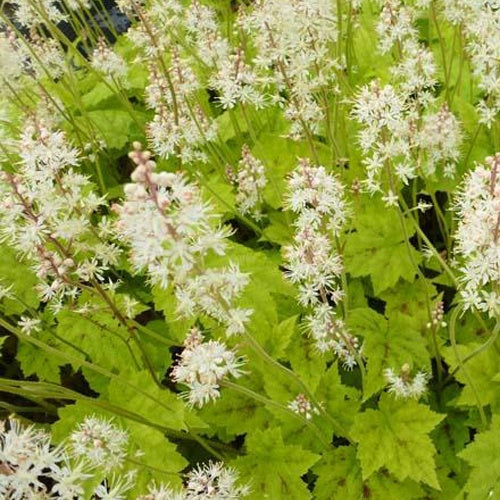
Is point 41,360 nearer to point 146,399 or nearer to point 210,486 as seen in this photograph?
point 146,399

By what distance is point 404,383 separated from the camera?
3.03 m

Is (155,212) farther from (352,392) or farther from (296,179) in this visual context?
(352,392)

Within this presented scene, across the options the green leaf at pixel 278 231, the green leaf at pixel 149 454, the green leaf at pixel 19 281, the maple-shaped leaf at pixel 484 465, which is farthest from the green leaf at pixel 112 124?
the maple-shaped leaf at pixel 484 465

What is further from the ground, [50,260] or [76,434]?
[50,260]

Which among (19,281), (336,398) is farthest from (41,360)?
(336,398)

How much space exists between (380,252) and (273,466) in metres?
1.39

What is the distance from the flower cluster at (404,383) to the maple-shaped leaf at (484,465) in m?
0.36

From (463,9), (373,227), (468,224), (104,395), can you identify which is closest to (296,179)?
(468,224)

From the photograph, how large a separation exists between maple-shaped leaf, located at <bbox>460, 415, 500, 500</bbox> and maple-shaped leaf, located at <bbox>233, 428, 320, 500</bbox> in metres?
0.72

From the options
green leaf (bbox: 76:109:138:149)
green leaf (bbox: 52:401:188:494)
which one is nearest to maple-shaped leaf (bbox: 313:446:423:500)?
green leaf (bbox: 52:401:188:494)

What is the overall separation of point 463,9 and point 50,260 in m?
2.97

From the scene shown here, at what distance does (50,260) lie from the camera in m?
2.52

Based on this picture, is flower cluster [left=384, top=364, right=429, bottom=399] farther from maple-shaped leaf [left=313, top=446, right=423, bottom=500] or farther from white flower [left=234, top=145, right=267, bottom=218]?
white flower [left=234, top=145, right=267, bottom=218]

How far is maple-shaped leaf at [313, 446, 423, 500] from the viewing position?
9.75ft
